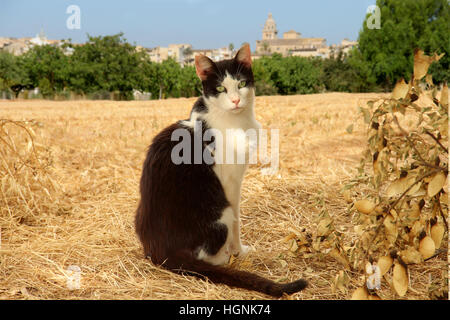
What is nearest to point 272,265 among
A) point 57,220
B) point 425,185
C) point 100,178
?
point 425,185

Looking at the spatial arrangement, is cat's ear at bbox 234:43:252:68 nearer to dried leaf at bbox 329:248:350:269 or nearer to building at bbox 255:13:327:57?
dried leaf at bbox 329:248:350:269

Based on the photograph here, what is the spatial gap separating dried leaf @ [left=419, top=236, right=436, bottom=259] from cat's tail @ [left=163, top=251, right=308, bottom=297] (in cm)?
47

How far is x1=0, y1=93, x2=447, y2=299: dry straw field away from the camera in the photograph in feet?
6.25

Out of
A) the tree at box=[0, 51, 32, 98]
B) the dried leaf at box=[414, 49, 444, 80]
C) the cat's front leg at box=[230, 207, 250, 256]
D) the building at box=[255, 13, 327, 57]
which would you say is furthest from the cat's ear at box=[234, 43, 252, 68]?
the building at box=[255, 13, 327, 57]

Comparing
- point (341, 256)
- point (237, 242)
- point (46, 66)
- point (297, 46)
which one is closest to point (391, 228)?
point (341, 256)

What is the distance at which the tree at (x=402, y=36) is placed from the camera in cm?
2258

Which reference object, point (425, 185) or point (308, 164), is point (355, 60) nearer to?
point (308, 164)

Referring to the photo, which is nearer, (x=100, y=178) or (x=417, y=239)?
(x=417, y=239)

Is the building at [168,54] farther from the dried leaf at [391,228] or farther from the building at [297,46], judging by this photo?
the dried leaf at [391,228]

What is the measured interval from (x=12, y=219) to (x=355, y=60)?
25.8 m

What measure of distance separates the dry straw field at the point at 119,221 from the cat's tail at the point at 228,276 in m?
0.04

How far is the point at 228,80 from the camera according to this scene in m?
2.24

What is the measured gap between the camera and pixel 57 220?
9.80ft

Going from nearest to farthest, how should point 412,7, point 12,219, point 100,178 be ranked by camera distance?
point 12,219, point 100,178, point 412,7
